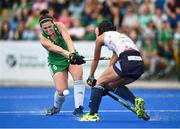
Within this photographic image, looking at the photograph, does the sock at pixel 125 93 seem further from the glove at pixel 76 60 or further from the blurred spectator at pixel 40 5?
the blurred spectator at pixel 40 5

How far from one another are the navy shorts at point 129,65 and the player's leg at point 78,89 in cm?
127

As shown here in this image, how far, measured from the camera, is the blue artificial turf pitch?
11.6 m

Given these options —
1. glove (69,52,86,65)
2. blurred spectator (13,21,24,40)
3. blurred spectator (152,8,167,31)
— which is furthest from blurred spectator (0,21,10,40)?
glove (69,52,86,65)

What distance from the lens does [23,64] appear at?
23266mm

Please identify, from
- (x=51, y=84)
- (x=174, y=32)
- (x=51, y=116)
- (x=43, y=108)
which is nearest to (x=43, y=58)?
(x=51, y=84)

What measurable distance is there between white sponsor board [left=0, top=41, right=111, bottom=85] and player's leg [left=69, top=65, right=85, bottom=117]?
31.3 ft

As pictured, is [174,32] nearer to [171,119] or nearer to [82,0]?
[82,0]

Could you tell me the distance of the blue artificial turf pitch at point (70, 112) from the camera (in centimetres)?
1159

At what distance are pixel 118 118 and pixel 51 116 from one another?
52.0 inches

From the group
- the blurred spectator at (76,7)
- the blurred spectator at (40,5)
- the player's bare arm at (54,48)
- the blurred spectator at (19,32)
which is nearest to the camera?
the player's bare arm at (54,48)

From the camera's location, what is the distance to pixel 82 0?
24.6m

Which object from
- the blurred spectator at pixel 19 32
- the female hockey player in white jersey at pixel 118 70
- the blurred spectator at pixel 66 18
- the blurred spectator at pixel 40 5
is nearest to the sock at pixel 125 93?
the female hockey player in white jersey at pixel 118 70

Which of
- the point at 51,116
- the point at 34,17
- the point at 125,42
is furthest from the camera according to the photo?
the point at 34,17

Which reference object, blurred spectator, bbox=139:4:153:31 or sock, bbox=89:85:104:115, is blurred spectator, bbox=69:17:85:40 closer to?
blurred spectator, bbox=139:4:153:31
